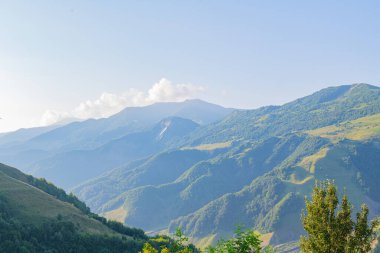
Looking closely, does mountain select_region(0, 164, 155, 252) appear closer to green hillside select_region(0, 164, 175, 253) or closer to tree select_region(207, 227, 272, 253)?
green hillside select_region(0, 164, 175, 253)

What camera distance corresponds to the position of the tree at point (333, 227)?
41.9m

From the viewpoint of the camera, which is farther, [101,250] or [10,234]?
[101,250]

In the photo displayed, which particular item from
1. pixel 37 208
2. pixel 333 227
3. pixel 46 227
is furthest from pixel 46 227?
pixel 333 227

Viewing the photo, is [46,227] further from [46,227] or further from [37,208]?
[37,208]

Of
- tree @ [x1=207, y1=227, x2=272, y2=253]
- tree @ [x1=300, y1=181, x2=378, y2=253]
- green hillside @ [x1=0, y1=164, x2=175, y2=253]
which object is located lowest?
green hillside @ [x1=0, y1=164, x2=175, y2=253]

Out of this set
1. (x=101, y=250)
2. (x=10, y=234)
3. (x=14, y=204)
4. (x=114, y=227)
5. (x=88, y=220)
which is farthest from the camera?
(x=114, y=227)

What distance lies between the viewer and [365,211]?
143ft

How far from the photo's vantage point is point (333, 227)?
4228 centimetres

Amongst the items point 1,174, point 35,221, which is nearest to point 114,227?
point 35,221

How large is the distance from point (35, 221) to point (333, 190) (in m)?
131

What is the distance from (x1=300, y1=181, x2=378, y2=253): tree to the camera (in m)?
41.9

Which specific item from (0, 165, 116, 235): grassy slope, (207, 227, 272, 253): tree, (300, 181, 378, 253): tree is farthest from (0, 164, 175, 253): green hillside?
(300, 181, 378, 253): tree

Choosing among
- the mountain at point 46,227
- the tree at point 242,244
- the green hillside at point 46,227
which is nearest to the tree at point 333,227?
the tree at point 242,244

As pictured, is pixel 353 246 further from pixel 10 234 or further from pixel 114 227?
pixel 114 227
